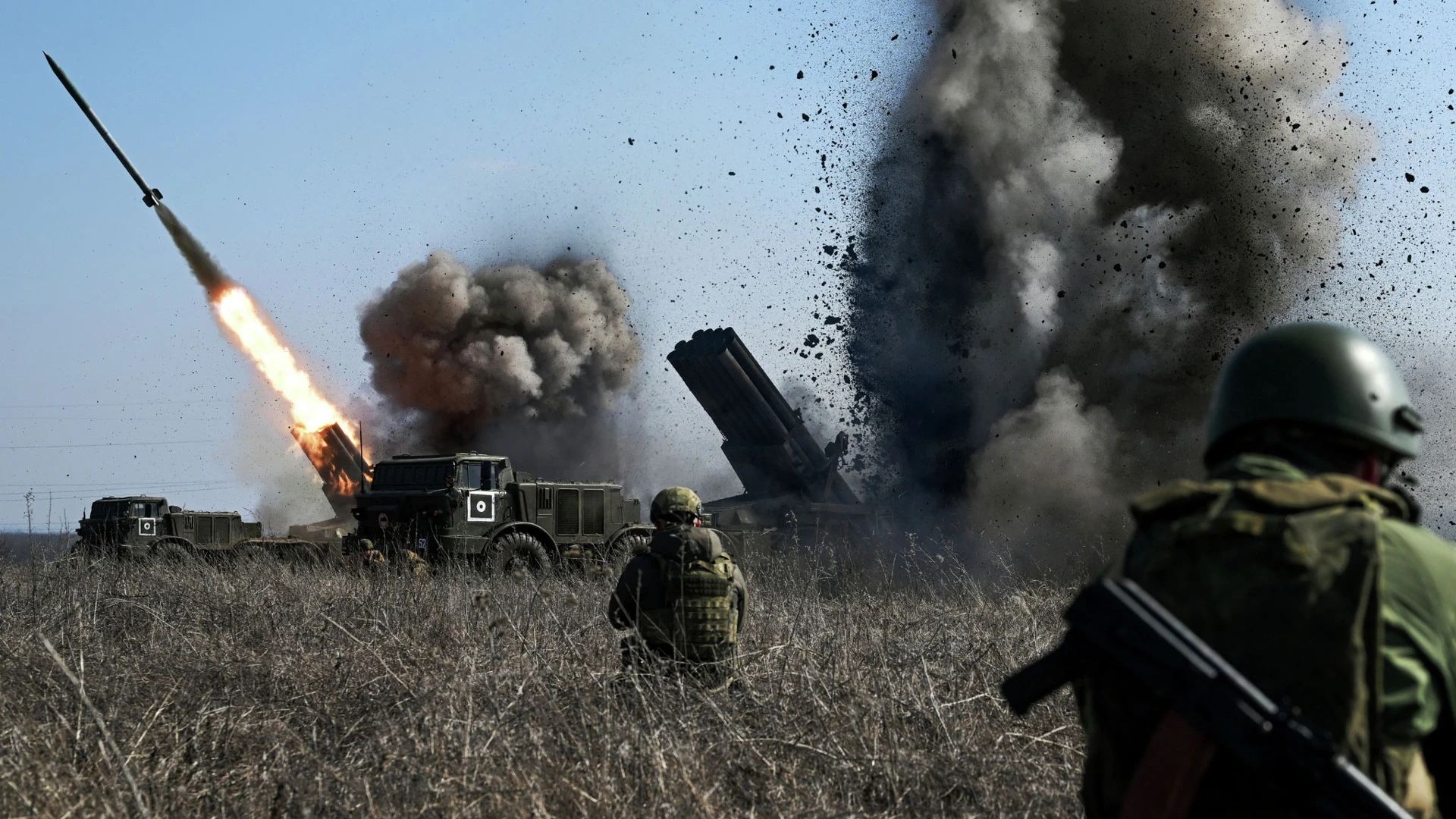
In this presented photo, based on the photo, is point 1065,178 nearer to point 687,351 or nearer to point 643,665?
point 687,351

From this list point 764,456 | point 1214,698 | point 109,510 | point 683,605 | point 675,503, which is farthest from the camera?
point 109,510

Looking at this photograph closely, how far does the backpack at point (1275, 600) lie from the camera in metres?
1.85

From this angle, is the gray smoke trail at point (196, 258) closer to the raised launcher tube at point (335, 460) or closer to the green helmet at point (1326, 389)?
the raised launcher tube at point (335, 460)

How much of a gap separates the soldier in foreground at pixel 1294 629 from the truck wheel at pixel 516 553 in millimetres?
14278

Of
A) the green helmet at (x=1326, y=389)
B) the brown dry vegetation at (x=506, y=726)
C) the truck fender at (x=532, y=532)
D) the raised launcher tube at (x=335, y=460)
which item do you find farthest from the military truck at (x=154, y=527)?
the green helmet at (x=1326, y=389)

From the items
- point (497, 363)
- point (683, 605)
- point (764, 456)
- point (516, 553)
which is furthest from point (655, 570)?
point (497, 363)

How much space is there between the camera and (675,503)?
5965 mm

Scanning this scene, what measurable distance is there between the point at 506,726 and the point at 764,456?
43.5 ft

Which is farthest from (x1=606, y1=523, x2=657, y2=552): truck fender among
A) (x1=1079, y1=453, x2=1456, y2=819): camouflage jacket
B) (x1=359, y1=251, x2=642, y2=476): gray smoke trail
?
(x1=1079, y1=453, x2=1456, y2=819): camouflage jacket

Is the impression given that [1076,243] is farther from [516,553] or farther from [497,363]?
[497,363]

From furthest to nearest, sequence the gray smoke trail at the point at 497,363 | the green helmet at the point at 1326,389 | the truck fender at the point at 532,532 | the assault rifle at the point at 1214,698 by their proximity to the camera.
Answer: the gray smoke trail at the point at 497,363
the truck fender at the point at 532,532
the green helmet at the point at 1326,389
the assault rifle at the point at 1214,698

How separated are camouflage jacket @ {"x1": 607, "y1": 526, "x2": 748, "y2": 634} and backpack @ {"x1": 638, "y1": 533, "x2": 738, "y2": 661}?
23 millimetres

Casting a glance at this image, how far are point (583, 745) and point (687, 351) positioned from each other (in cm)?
1267

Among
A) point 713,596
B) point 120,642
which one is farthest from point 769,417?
point 713,596
